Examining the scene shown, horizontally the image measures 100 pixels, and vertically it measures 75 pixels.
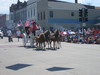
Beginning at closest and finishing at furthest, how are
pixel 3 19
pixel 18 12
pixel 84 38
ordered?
pixel 84 38 → pixel 18 12 → pixel 3 19

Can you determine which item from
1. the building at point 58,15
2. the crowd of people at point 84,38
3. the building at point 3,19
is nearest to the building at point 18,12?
the building at point 3,19

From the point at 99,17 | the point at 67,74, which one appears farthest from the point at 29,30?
the point at 99,17

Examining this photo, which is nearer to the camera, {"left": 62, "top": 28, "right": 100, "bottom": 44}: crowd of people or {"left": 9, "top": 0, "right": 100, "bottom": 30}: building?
{"left": 62, "top": 28, "right": 100, "bottom": 44}: crowd of people

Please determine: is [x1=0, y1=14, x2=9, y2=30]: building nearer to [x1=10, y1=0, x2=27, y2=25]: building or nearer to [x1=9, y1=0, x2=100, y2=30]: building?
[x1=10, y1=0, x2=27, y2=25]: building

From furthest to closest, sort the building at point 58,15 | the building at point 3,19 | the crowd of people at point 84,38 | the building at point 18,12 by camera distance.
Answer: the building at point 3,19 → the building at point 18,12 → the building at point 58,15 → the crowd of people at point 84,38

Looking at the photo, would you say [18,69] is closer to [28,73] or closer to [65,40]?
[28,73]

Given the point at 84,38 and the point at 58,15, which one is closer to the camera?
the point at 84,38

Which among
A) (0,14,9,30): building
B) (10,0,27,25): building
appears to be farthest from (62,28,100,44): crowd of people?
(0,14,9,30): building

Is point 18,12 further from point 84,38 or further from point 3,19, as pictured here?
point 84,38

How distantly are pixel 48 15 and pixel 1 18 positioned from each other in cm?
5543

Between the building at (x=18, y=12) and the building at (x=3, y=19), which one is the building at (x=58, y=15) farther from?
the building at (x=3, y=19)

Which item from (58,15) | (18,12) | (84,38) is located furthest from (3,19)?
(84,38)

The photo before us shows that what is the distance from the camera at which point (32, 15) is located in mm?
63594

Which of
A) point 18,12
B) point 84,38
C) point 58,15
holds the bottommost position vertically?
point 84,38
